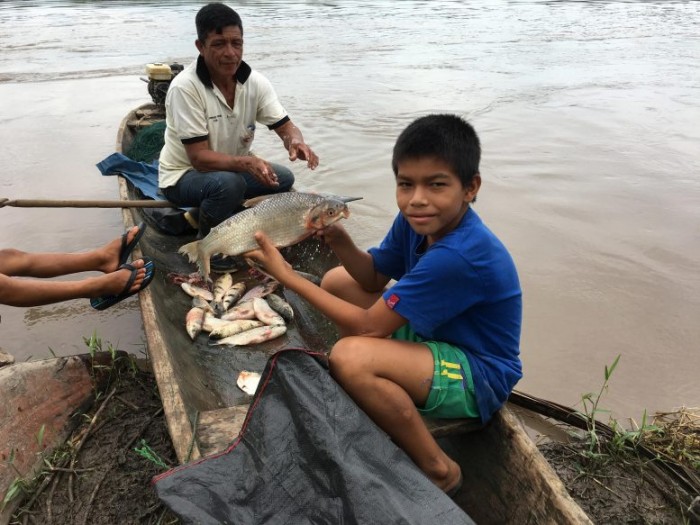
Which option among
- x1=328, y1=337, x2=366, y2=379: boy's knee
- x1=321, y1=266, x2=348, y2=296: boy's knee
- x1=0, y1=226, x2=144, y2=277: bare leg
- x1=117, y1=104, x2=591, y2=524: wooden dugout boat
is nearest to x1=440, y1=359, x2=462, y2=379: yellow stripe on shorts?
x1=117, y1=104, x2=591, y2=524: wooden dugout boat

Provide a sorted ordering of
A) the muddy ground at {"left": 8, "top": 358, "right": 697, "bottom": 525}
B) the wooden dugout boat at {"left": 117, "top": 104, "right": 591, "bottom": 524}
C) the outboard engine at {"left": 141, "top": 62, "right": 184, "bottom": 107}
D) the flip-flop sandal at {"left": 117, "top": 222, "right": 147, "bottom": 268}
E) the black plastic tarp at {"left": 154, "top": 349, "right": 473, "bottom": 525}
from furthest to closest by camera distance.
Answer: the outboard engine at {"left": 141, "top": 62, "right": 184, "bottom": 107} < the flip-flop sandal at {"left": 117, "top": 222, "right": 147, "bottom": 268} < the muddy ground at {"left": 8, "top": 358, "right": 697, "bottom": 525} < the wooden dugout boat at {"left": 117, "top": 104, "right": 591, "bottom": 524} < the black plastic tarp at {"left": 154, "top": 349, "right": 473, "bottom": 525}

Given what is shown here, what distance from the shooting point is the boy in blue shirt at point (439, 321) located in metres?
2.13

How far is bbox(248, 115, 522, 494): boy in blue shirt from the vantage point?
2129 mm

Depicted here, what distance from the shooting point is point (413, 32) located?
2095cm

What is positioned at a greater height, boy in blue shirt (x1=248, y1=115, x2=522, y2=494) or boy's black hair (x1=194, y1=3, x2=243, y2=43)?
boy's black hair (x1=194, y1=3, x2=243, y2=43)

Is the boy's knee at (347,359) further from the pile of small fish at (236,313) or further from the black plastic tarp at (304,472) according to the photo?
the pile of small fish at (236,313)

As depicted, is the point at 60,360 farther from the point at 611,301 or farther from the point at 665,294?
the point at 665,294

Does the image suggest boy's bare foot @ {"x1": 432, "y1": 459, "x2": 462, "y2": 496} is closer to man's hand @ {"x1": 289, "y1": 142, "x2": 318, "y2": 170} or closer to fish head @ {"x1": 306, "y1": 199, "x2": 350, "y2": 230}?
fish head @ {"x1": 306, "y1": 199, "x2": 350, "y2": 230}

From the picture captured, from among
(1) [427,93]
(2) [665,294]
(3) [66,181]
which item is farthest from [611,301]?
(1) [427,93]

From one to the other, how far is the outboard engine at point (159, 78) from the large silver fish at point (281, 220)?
4.83m

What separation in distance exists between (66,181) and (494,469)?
744 cm

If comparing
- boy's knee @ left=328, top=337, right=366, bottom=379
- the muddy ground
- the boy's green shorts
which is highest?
boy's knee @ left=328, top=337, right=366, bottom=379

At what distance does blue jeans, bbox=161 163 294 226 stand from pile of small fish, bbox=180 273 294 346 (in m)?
0.54

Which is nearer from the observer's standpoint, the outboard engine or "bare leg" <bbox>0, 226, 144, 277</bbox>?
"bare leg" <bbox>0, 226, 144, 277</bbox>
